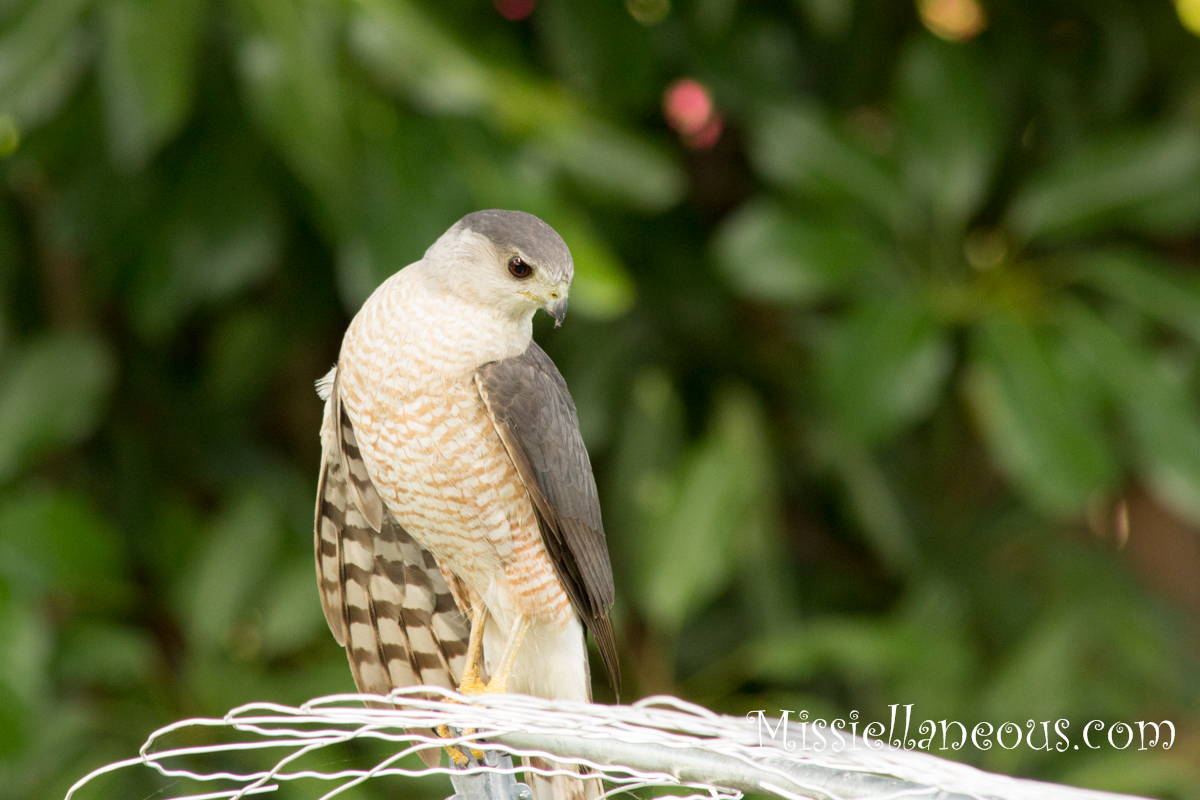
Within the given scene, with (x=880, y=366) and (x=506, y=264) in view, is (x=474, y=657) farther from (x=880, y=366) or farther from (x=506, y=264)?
(x=880, y=366)

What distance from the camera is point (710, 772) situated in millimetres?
620

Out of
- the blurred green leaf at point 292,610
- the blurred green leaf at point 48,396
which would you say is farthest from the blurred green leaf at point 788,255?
the blurred green leaf at point 48,396

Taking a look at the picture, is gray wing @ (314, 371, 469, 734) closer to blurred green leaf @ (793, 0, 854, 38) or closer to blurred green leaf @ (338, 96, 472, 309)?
blurred green leaf @ (338, 96, 472, 309)

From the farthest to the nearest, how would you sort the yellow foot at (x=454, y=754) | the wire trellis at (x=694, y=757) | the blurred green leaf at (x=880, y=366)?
the blurred green leaf at (x=880, y=366) < the yellow foot at (x=454, y=754) < the wire trellis at (x=694, y=757)

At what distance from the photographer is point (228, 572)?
200 centimetres

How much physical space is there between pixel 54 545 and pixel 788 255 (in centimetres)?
145

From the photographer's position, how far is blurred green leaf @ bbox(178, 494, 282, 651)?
1995 millimetres

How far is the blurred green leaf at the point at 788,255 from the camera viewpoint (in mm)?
2051

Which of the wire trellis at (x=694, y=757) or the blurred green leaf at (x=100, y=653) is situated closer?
the wire trellis at (x=694, y=757)

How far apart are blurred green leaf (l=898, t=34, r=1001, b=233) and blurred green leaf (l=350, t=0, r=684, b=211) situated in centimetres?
56

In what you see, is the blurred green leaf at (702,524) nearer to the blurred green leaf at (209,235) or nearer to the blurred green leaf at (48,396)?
the blurred green leaf at (209,235)

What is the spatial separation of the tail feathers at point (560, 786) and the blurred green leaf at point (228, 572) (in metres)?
1.10

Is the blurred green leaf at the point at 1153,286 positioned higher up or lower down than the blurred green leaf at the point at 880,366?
higher up

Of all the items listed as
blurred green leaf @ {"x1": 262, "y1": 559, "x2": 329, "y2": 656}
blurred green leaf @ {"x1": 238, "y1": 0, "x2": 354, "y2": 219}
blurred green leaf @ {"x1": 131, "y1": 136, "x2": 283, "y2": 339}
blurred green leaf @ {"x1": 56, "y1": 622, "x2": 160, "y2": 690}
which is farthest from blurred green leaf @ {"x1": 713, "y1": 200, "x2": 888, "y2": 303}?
blurred green leaf @ {"x1": 56, "y1": 622, "x2": 160, "y2": 690}
